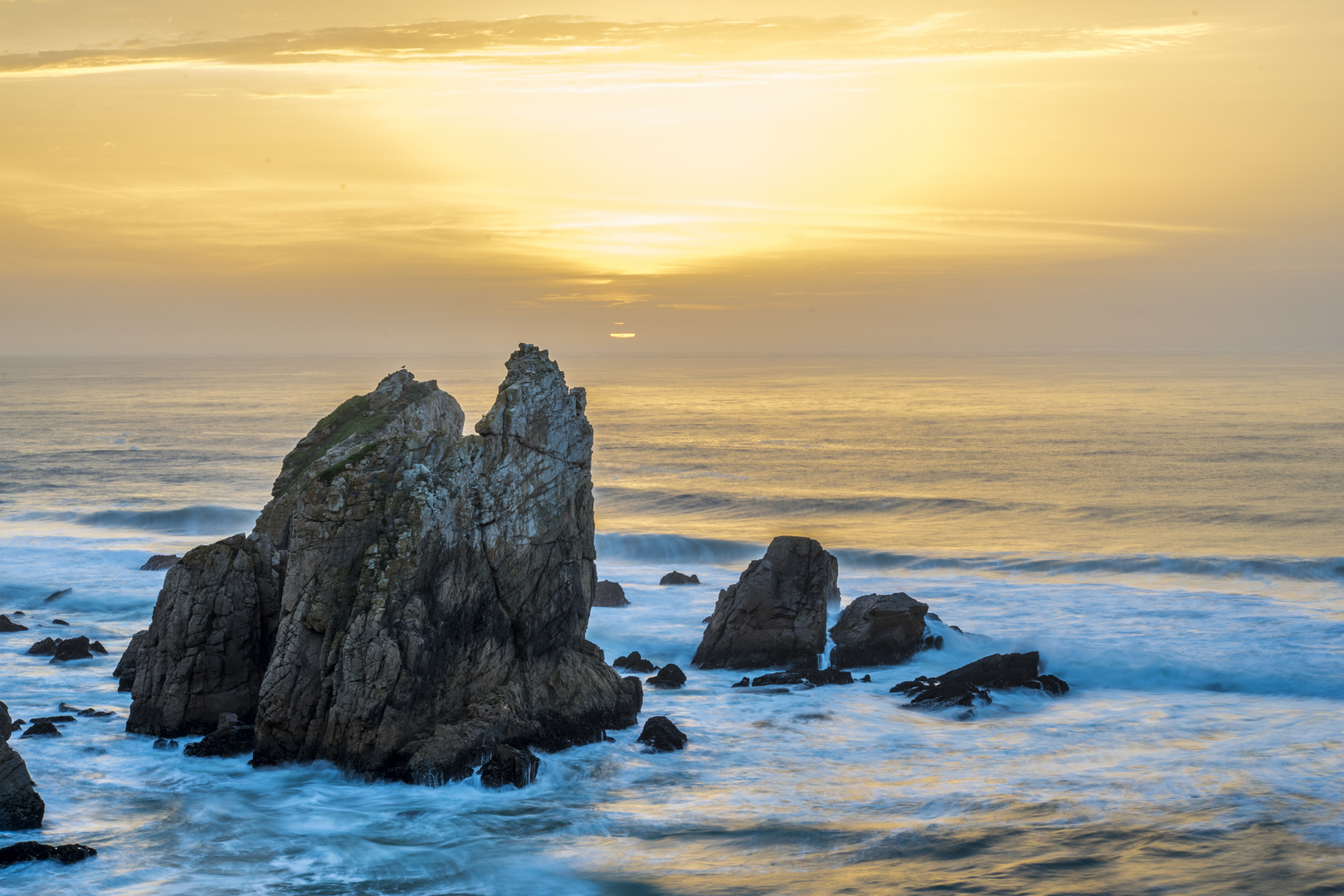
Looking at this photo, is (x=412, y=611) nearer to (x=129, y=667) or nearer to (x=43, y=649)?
(x=129, y=667)

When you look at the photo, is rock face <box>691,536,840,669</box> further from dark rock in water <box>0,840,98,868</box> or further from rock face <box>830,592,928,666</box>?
dark rock in water <box>0,840,98,868</box>

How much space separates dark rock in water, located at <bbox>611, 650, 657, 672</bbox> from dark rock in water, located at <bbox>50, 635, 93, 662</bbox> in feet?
53.3

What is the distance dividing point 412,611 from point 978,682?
1699 centimetres

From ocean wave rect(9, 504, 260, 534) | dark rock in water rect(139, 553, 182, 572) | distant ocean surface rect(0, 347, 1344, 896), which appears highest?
ocean wave rect(9, 504, 260, 534)

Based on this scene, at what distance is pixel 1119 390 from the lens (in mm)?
185625

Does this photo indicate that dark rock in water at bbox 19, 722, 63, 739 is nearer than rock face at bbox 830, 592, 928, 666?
Yes

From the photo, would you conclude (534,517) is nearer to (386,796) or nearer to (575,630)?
(575,630)

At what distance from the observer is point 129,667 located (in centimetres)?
2962

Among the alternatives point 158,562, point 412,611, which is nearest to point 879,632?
point 412,611

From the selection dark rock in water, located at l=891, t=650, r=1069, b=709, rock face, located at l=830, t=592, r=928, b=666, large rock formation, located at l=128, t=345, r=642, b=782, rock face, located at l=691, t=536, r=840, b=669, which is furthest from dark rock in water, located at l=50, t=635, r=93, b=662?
dark rock in water, located at l=891, t=650, r=1069, b=709

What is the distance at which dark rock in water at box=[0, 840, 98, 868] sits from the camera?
1748 centimetres

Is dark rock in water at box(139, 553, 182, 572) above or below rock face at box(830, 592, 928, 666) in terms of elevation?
above

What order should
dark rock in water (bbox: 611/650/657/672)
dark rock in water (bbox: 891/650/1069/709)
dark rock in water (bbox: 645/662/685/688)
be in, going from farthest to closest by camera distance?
dark rock in water (bbox: 611/650/657/672)
dark rock in water (bbox: 645/662/685/688)
dark rock in water (bbox: 891/650/1069/709)

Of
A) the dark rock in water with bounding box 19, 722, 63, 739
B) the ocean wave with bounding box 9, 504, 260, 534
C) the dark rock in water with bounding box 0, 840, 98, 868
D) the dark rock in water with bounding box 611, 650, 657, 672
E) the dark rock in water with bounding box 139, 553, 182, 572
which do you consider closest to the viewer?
the dark rock in water with bounding box 0, 840, 98, 868
